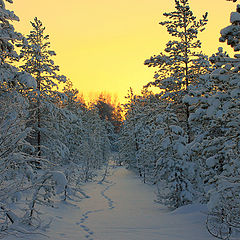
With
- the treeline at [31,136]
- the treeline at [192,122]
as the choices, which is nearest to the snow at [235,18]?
the treeline at [192,122]

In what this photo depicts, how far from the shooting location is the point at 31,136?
10.6m

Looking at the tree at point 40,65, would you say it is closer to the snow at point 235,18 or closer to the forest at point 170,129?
the forest at point 170,129

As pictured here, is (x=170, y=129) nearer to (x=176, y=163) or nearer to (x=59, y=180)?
(x=176, y=163)

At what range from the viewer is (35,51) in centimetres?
1925

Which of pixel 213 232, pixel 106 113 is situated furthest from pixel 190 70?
pixel 106 113

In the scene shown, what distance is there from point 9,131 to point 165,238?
4635mm

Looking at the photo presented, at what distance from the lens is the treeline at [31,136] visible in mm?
5879

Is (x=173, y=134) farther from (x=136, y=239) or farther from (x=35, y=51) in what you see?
(x=35, y=51)

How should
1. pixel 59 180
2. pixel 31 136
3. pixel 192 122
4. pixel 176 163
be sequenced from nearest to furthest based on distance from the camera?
pixel 59 180
pixel 192 122
pixel 31 136
pixel 176 163

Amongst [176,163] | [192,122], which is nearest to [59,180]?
[192,122]

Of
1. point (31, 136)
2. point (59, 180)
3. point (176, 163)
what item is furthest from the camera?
point (176, 163)

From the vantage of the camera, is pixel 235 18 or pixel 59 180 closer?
pixel 235 18

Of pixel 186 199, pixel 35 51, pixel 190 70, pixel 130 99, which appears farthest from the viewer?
pixel 130 99

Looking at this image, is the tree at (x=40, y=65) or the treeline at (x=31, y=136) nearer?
the treeline at (x=31, y=136)
